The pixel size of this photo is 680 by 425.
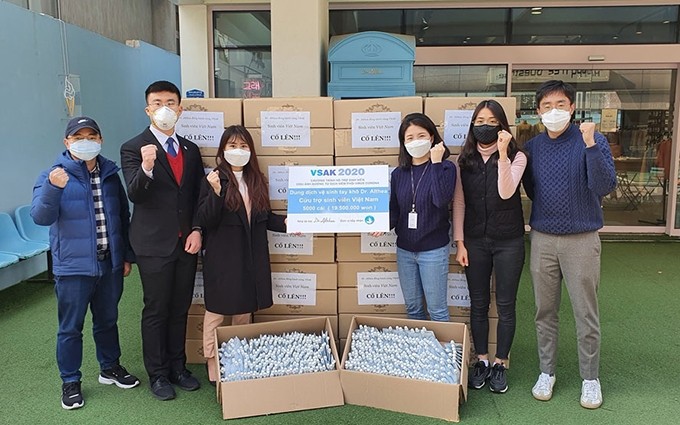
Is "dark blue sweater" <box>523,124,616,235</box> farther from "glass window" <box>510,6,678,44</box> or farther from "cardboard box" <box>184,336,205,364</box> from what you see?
"glass window" <box>510,6,678,44</box>

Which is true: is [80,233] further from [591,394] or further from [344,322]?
[591,394]

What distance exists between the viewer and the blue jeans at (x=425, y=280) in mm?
2768

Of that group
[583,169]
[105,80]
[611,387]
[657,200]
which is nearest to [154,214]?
[583,169]

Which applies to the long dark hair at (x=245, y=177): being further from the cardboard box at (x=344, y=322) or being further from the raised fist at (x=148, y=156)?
the cardboard box at (x=344, y=322)

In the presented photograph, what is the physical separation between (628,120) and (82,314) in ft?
22.7

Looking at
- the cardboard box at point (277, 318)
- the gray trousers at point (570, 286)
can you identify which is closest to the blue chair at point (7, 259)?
the cardboard box at point (277, 318)

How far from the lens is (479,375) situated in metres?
2.92

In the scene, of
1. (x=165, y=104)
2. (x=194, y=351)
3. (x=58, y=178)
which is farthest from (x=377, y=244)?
(x=58, y=178)

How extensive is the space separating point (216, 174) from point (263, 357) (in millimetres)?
996

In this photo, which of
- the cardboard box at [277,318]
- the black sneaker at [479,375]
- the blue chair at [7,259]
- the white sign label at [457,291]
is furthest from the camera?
the blue chair at [7,259]

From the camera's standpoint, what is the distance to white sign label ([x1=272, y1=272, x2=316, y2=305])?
126 inches

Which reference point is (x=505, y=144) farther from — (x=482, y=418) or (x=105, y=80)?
(x=105, y=80)

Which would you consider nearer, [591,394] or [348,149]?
[591,394]

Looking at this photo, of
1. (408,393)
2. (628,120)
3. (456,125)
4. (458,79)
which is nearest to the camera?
(408,393)
